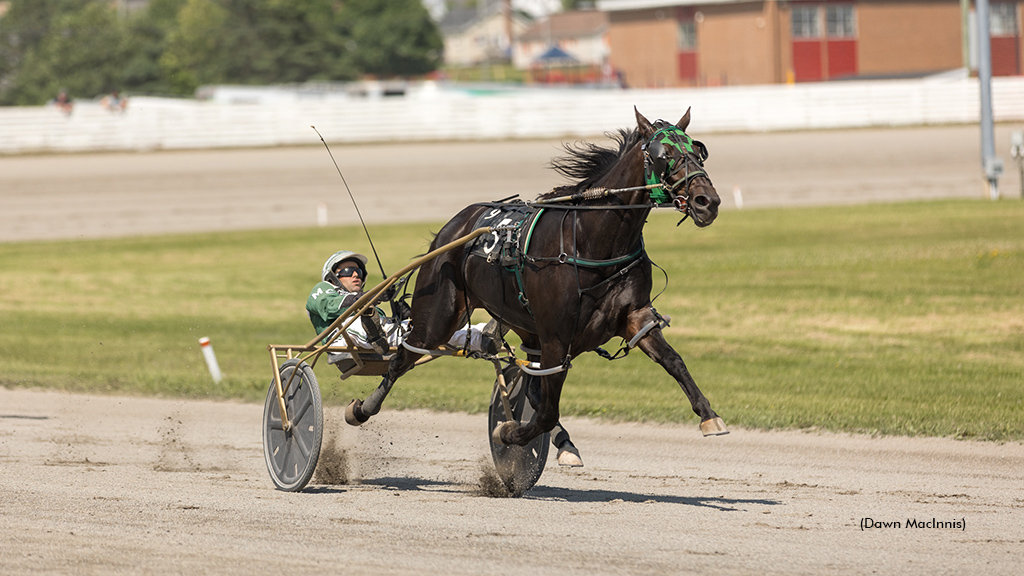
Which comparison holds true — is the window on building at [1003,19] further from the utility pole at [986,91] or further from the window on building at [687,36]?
the utility pole at [986,91]

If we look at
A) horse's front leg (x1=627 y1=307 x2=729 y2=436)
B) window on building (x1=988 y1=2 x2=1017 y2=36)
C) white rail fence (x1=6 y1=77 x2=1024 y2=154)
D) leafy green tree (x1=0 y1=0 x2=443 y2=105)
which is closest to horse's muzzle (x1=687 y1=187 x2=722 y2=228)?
horse's front leg (x1=627 y1=307 x2=729 y2=436)

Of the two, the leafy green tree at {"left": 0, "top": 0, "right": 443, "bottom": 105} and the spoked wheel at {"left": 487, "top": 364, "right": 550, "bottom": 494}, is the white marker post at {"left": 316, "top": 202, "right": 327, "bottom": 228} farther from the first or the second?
the leafy green tree at {"left": 0, "top": 0, "right": 443, "bottom": 105}

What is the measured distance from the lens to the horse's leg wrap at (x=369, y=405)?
7359 mm

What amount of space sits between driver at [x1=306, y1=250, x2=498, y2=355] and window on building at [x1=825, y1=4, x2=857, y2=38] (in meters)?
45.3

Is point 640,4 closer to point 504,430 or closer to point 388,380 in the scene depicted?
point 388,380

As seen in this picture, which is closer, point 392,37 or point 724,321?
point 724,321

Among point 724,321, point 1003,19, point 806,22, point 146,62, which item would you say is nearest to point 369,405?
point 724,321

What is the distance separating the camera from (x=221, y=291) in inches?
707

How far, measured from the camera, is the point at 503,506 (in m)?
6.49

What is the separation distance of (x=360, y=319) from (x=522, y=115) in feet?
86.3

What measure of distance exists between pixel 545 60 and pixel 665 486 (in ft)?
246

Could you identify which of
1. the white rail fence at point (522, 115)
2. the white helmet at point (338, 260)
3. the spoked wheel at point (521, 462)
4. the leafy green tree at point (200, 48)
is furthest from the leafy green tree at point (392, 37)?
the spoked wheel at point (521, 462)

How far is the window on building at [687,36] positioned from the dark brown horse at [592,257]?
46.6 meters

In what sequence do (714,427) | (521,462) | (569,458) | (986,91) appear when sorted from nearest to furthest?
(714,427) → (569,458) → (521,462) → (986,91)
